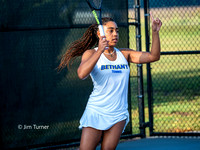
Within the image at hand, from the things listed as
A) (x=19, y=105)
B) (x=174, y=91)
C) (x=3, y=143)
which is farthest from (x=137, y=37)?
→ (x=174, y=91)

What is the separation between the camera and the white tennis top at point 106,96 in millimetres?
3893

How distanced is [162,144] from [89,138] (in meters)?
2.39

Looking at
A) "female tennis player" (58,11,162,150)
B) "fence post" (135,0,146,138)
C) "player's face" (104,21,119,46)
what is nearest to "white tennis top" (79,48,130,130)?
"female tennis player" (58,11,162,150)

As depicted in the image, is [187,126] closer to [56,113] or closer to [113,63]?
[56,113]

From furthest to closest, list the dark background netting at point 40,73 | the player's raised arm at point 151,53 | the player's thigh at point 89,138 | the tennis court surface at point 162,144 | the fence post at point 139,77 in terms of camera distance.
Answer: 1. the fence post at point 139,77
2. the tennis court surface at point 162,144
3. the dark background netting at point 40,73
4. the player's raised arm at point 151,53
5. the player's thigh at point 89,138

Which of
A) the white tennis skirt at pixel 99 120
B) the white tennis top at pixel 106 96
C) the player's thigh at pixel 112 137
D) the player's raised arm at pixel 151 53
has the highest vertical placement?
the player's raised arm at pixel 151 53

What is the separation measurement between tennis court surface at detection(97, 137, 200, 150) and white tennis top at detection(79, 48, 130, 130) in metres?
1.98

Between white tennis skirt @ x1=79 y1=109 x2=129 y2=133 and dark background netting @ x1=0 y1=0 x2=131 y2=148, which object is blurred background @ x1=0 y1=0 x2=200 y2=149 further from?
white tennis skirt @ x1=79 y1=109 x2=129 y2=133

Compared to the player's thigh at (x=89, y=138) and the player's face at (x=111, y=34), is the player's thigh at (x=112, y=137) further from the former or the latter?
the player's face at (x=111, y=34)

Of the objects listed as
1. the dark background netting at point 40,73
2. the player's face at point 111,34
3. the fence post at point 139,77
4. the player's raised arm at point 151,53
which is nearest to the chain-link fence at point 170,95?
the fence post at point 139,77

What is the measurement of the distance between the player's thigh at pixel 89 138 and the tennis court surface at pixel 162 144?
1.94 m

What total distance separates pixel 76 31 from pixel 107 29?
1653 mm

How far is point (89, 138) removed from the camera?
387 centimetres

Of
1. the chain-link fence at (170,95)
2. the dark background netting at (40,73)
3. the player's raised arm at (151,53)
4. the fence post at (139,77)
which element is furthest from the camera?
the chain-link fence at (170,95)
